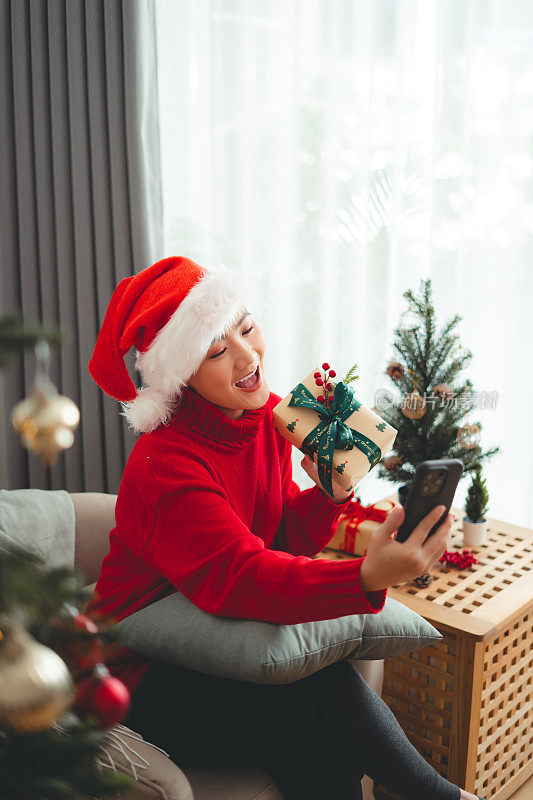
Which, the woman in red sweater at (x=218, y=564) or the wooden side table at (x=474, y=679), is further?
the wooden side table at (x=474, y=679)

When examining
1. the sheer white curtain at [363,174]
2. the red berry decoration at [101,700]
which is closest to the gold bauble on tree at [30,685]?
the red berry decoration at [101,700]

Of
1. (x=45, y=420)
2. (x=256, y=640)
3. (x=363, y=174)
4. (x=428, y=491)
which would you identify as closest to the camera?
(x=45, y=420)

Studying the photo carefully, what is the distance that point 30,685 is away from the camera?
1.63 ft

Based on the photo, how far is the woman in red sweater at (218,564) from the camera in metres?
1.04

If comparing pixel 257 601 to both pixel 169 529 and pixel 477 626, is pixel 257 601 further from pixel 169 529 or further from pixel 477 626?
pixel 477 626

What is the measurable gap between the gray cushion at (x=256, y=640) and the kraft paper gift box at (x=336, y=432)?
25 cm

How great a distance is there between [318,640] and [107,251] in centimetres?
153

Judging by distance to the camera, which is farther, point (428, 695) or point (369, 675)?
point (428, 695)

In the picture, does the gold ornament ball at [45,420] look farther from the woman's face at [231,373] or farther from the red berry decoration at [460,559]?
the red berry decoration at [460,559]

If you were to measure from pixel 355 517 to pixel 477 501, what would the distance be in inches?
11.1

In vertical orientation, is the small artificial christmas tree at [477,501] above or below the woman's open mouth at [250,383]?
below

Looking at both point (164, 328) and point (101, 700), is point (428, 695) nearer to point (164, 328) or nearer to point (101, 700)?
point (164, 328)

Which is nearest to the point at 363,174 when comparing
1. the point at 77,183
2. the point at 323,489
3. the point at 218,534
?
the point at 77,183

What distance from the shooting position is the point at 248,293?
1.28 m
